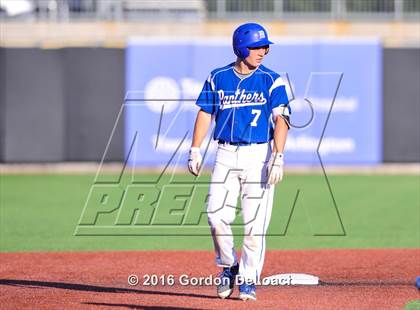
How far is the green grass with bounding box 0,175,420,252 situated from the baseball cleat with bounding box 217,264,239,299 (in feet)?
14.1

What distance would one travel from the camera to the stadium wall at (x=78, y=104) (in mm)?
22984

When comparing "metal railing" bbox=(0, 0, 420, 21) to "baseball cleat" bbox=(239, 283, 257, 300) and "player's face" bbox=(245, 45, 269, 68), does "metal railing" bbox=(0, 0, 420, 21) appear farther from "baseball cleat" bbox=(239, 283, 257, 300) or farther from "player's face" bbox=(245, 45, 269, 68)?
"baseball cleat" bbox=(239, 283, 257, 300)

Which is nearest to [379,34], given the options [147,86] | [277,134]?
[147,86]

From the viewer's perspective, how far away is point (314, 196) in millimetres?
18625

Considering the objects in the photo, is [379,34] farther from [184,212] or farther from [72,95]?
[184,212]

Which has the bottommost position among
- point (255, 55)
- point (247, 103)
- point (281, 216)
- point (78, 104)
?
point (281, 216)

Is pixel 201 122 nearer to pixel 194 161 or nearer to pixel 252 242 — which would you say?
pixel 194 161

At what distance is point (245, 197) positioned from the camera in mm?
8445

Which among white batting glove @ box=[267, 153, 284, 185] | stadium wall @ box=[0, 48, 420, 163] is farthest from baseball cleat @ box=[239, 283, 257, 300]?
stadium wall @ box=[0, 48, 420, 163]

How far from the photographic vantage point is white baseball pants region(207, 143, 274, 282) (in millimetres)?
8383

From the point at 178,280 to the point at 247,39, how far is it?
2.64 m

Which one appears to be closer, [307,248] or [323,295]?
[323,295]

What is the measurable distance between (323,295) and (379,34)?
16586 millimetres

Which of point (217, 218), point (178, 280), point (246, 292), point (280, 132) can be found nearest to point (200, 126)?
point (280, 132)
